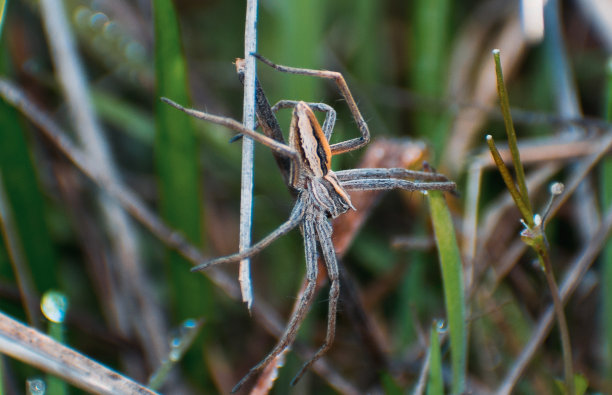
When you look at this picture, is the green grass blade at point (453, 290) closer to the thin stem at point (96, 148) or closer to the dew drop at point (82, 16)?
the thin stem at point (96, 148)

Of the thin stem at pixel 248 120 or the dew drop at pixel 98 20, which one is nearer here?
the thin stem at pixel 248 120

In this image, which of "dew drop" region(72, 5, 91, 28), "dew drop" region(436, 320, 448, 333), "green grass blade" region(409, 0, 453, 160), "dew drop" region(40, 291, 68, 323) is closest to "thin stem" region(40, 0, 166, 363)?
"dew drop" region(40, 291, 68, 323)

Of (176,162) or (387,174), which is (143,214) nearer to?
(176,162)

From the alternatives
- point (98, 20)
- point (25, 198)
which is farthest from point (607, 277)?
point (98, 20)

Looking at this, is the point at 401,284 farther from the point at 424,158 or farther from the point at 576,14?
the point at 576,14

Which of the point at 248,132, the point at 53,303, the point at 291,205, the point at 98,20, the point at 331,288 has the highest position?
the point at 98,20

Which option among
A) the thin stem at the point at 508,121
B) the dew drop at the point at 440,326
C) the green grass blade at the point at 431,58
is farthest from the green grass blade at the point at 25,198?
the green grass blade at the point at 431,58

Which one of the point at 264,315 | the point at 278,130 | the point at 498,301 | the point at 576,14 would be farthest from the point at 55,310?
the point at 576,14
